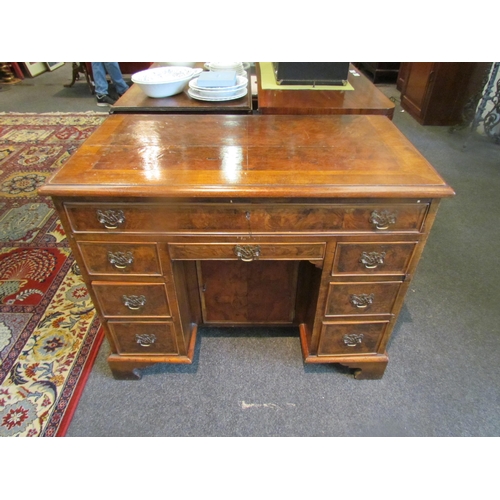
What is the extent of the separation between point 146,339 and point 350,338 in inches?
28.1

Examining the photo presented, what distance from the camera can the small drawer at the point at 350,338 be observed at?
114 cm

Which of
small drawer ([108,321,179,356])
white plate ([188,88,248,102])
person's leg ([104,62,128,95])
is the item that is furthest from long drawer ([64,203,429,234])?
person's leg ([104,62,128,95])

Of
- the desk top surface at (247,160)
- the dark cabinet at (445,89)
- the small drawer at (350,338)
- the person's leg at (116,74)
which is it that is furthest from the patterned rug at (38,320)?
the dark cabinet at (445,89)

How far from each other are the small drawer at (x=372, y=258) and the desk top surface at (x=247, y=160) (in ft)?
0.57

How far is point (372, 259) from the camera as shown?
983mm

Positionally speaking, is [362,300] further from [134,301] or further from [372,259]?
[134,301]

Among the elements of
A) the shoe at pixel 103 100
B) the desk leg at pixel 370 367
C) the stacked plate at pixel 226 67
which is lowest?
the desk leg at pixel 370 367

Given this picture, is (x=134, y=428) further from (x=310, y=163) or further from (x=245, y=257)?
(x=310, y=163)

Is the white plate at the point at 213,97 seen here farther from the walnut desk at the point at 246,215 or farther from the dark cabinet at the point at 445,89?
the dark cabinet at the point at 445,89

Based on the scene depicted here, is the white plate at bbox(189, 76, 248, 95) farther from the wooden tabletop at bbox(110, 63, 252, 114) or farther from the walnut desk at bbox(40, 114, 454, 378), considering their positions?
the walnut desk at bbox(40, 114, 454, 378)

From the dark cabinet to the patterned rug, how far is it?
3.50 meters

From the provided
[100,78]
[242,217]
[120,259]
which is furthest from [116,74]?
[242,217]

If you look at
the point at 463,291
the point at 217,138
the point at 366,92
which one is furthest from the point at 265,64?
the point at 463,291

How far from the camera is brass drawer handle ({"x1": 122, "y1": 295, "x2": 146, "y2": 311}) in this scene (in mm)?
1073
